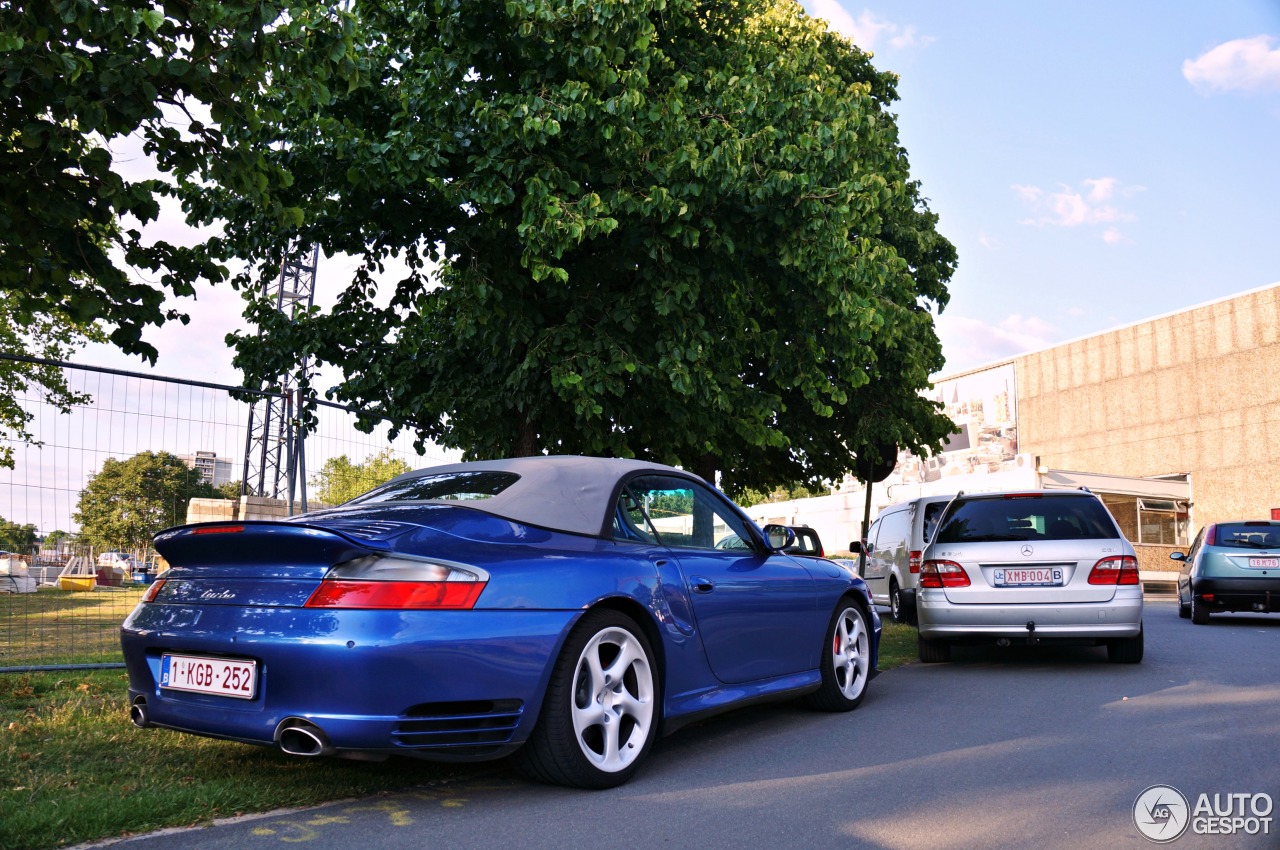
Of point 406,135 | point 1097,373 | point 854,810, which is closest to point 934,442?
point 406,135

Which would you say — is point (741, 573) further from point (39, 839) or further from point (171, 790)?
point (39, 839)

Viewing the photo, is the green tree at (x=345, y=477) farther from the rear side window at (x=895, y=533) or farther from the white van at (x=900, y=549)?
the rear side window at (x=895, y=533)

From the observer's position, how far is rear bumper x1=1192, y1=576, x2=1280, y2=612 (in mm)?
14711

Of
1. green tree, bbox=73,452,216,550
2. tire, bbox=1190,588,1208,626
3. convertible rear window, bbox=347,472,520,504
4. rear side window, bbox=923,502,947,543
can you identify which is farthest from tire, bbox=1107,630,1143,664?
green tree, bbox=73,452,216,550

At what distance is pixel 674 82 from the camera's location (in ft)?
32.2

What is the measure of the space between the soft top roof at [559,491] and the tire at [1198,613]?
42.6 feet

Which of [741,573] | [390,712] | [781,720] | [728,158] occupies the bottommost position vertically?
[781,720]

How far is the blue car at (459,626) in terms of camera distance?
393 centimetres

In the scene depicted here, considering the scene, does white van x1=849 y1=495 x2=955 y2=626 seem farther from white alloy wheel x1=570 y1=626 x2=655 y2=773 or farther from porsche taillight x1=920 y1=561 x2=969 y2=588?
white alloy wheel x1=570 y1=626 x2=655 y2=773

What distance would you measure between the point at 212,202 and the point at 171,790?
7972 millimetres

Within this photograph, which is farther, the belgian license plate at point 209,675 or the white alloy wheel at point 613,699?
the white alloy wheel at point 613,699

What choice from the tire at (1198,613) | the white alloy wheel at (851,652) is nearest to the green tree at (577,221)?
the white alloy wheel at (851,652)

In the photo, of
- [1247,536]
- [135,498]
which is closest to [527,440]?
[135,498]

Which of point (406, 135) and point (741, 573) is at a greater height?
point (406, 135)
